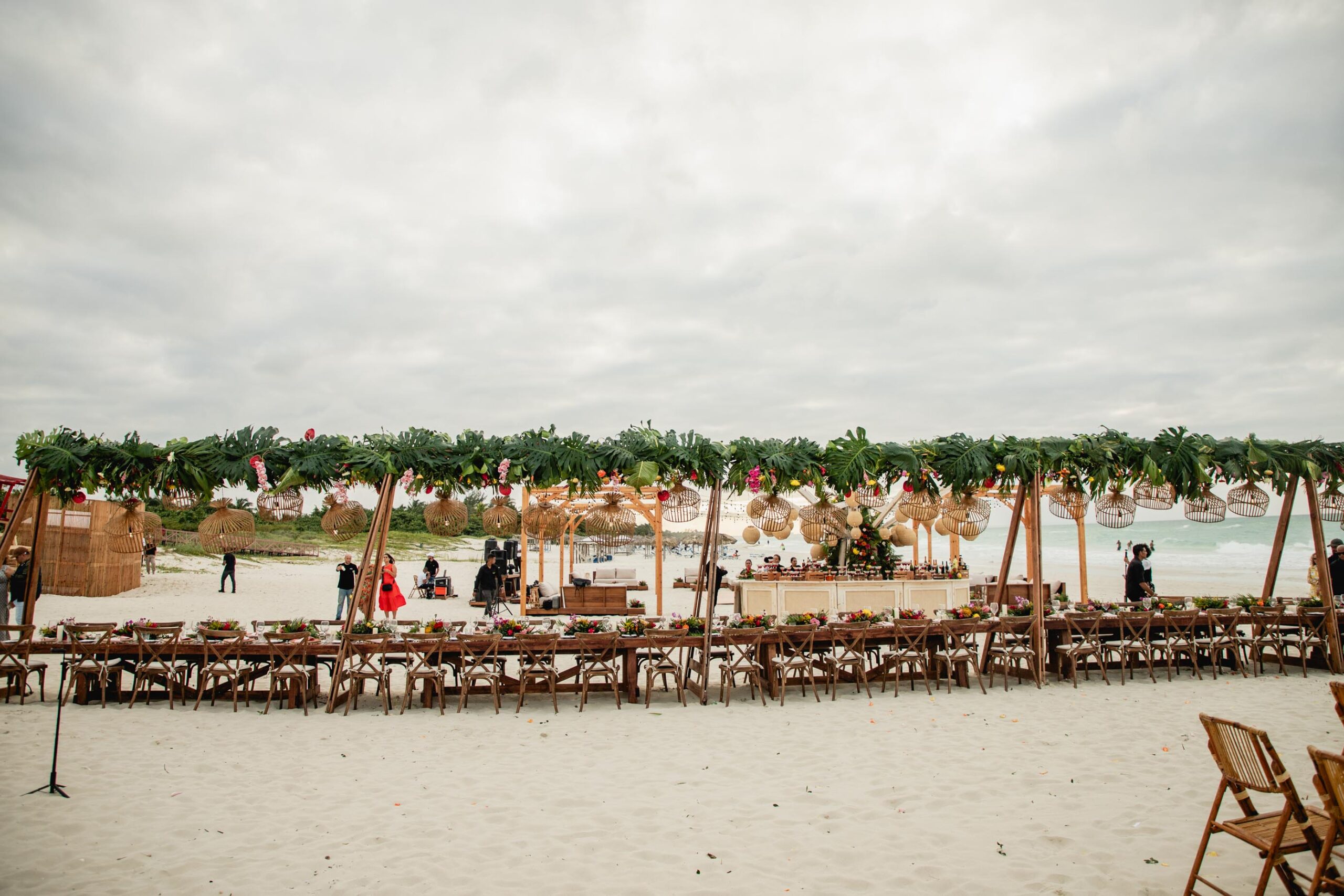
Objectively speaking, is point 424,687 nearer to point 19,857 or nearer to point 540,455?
point 540,455

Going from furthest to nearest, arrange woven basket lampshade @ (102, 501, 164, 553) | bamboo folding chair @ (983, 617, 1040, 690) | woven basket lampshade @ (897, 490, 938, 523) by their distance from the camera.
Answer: woven basket lampshade @ (897, 490, 938, 523) → bamboo folding chair @ (983, 617, 1040, 690) → woven basket lampshade @ (102, 501, 164, 553)

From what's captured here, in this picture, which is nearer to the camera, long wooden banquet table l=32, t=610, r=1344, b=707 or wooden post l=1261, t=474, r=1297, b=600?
long wooden banquet table l=32, t=610, r=1344, b=707

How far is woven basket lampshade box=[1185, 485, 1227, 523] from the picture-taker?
32.8 feet

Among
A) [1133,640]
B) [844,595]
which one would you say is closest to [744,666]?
[1133,640]

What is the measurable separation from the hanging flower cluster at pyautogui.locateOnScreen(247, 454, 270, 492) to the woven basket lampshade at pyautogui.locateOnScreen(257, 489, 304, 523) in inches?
4.3

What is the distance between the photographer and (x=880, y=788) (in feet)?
18.6

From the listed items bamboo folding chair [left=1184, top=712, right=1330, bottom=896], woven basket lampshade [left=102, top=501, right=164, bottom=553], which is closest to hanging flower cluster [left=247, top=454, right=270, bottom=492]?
woven basket lampshade [left=102, top=501, right=164, bottom=553]

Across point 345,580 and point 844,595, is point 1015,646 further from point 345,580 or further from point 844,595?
point 345,580

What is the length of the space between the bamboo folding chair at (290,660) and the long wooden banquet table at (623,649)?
3.6 inches

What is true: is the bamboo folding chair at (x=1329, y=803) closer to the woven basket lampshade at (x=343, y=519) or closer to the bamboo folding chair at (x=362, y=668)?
the bamboo folding chair at (x=362, y=668)

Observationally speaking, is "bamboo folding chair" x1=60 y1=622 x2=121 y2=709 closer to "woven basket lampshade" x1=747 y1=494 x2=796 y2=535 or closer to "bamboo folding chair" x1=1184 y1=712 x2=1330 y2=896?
"woven basket lampshade" x1=747 y1=494 x2=796 y2=535

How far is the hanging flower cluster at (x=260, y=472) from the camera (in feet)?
27.7

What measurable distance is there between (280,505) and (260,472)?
19.1 inches

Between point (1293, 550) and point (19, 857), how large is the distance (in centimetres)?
6460
